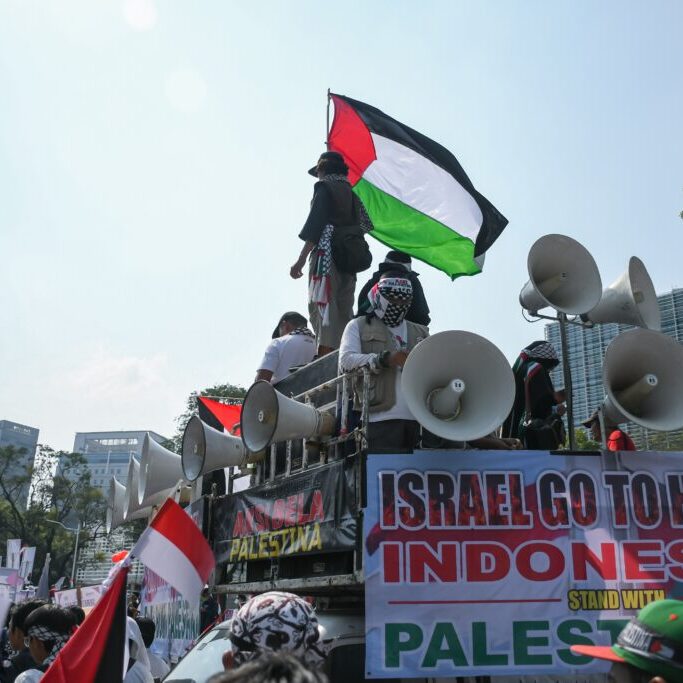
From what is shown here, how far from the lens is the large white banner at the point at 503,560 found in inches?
160

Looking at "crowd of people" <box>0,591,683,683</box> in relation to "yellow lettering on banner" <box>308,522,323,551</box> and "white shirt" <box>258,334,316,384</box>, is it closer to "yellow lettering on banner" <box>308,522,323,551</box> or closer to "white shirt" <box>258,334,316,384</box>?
"yellow lettering on banner" <box>308,522,323,551</box>

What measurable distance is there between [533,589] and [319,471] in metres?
1.30

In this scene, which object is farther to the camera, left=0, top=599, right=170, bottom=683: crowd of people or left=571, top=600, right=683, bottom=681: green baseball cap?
left=0, top=599, right=170, bottom=683: crowd of people

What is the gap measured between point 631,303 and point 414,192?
12.8 ft

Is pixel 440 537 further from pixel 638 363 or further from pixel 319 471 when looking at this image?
pixel 638 363

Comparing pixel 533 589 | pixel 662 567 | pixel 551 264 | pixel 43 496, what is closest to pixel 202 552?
pixel 533 589

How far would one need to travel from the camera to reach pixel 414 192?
9609mm

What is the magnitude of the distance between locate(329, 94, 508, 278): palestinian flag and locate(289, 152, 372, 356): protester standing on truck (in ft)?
6.14

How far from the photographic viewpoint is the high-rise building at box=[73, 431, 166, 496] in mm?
174250

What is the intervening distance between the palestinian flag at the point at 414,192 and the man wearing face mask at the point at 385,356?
3.81 metres

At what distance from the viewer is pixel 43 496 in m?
55.9

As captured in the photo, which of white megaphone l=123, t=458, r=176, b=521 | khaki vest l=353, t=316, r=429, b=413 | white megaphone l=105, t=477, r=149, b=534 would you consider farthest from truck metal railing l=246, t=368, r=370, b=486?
white megaphone l=105, t=477, r=149, b=534

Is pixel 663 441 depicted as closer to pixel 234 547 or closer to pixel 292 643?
pixel 234 547

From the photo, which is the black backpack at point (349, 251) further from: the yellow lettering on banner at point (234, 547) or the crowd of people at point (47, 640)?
the crowd of people at point (47, 640)
